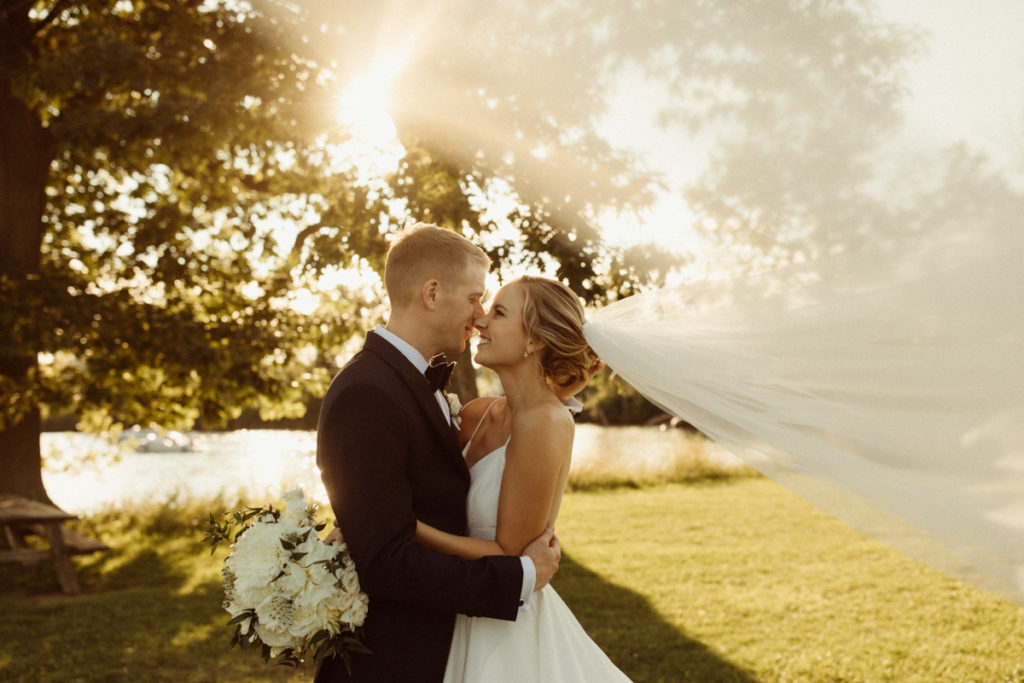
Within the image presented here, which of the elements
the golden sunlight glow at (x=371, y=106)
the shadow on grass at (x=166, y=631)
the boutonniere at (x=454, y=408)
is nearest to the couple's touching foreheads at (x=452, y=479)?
the boutonniere at (x=454, y=408)

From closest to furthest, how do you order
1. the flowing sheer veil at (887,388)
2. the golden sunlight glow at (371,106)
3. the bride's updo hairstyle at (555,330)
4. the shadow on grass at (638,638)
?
the flowing sheer veil at (887,388) → the bride's updo hairstyle at (555,330) → the shadow on grass at (638,638) → the golden sunlight glow at (371,106)

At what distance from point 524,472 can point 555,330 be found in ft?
2.03

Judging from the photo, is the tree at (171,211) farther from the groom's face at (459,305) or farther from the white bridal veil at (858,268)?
the groom's face at (459,305)

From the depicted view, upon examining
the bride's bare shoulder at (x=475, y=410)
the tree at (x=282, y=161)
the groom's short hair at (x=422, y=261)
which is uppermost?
the tree at (x=282, y=161)

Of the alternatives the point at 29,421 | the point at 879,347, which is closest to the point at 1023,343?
the point at 879,347

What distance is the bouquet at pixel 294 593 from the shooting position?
238cm

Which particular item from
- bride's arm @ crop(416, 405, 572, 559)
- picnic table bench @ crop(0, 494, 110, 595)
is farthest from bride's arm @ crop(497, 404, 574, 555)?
picnic table bench @ crop(0, 494, 110, 595)

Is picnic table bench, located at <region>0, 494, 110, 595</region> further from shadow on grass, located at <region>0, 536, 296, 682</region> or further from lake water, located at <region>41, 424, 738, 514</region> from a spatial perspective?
lake water, located at <region>41, 424, 738, 514</region>

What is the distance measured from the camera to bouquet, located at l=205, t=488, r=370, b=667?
2375mm

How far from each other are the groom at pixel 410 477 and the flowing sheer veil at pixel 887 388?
659 millimetres

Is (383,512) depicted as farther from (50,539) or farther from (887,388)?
(50,539)

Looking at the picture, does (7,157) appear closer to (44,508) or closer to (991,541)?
(44,508)

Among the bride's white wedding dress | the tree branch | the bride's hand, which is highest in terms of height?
the tree branch

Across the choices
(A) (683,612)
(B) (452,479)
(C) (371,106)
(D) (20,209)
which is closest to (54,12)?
(D) (20,209)
